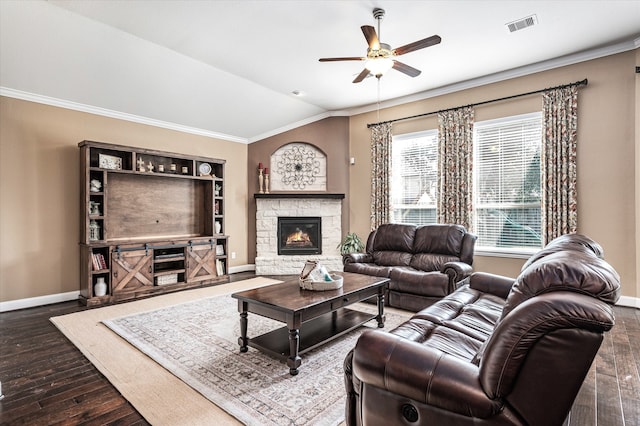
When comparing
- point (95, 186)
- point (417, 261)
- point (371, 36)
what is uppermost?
point (371, 36)

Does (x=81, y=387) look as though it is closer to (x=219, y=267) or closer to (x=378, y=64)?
(x=219, y=267)

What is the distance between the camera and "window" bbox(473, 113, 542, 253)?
4742mm

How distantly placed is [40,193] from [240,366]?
3880 mm

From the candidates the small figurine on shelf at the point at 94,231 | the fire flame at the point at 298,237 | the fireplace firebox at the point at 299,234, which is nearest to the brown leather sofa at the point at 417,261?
the fireplace firebox at the point at 299,234

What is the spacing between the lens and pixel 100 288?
4477 mm

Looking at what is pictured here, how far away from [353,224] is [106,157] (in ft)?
14.3

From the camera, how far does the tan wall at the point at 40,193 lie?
4.17m

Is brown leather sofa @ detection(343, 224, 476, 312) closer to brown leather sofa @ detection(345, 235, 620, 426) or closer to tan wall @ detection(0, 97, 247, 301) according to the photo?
brown leather sofa @ detection(345, 235, 620, 426)

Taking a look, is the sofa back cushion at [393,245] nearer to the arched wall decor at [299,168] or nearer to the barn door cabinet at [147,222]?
the arched wall decor at [299,168]

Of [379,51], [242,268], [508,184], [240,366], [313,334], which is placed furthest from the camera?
[242,268]

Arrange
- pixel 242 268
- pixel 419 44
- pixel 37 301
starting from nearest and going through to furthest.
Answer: pixel 419 44
pixel 37 301
pixel 242 268

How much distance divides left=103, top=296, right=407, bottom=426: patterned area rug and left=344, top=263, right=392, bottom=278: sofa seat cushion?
0.51 metres

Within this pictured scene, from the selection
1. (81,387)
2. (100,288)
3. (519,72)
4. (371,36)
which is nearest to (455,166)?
(519,72)

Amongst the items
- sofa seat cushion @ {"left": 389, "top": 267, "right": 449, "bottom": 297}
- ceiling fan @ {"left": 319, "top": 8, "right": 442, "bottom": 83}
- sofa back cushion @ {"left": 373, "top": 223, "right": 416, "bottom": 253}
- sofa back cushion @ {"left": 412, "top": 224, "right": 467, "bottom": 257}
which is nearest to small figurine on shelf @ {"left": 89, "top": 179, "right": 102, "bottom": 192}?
ceiling fan @ {"left": 319, "top": 8, "right": 442, "bottom": 83}
